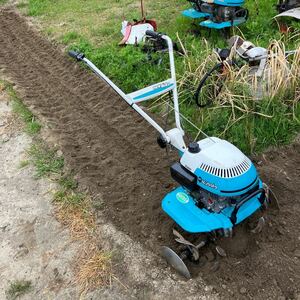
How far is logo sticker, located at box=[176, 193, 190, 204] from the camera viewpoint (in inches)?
115

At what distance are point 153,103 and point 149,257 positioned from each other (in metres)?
2.26

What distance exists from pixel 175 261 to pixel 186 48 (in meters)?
3.63

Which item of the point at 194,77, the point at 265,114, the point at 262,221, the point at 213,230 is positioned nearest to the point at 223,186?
the point at 213,230

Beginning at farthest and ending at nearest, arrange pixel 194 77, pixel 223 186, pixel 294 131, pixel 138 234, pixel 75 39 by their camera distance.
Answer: pixel 75 39 < pixel 194 77 < pixel 294 131 < pixel 138 234 < pixel 223 186

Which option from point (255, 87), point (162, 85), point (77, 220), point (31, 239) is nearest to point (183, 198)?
point (162, 85)

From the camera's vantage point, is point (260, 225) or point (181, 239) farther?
point (260, 225)

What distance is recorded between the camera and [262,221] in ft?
9.95

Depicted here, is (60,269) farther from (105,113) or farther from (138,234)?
(105,113)

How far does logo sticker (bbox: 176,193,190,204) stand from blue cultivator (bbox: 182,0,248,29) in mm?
3634

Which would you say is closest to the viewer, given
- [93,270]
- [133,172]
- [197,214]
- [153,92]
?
[197,214]

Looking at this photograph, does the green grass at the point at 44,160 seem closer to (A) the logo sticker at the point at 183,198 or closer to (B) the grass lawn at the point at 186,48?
(B) the grass lawn at the point at 186,48

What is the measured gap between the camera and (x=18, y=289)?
2.99 metres

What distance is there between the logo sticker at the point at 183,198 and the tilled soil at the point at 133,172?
416mm

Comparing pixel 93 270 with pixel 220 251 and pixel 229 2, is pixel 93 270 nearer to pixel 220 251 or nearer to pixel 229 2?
pixel 220 251
